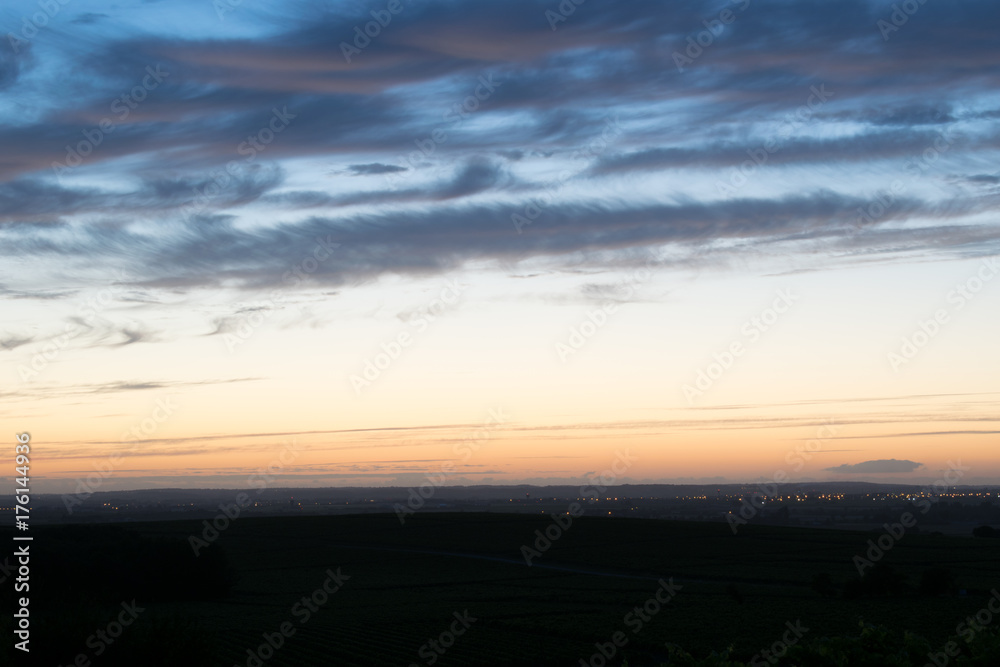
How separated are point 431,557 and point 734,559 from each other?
37.4 meters

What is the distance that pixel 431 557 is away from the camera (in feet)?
354

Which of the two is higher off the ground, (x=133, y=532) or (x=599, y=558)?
(x=133, y=532)

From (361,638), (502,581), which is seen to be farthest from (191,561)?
(361,638)

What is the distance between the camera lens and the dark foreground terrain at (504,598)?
Result: 24938mm

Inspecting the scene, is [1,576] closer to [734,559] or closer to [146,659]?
[146,659]

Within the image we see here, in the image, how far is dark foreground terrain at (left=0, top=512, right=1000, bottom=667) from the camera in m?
24.9

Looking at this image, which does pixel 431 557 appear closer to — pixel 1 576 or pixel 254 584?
pixel 254 584

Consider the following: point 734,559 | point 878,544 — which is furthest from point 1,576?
point 878,544

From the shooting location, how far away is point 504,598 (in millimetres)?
68812

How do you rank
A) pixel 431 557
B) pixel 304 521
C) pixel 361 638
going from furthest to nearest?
pixel 304 521 → pixel 431 557 → pixel 361 638

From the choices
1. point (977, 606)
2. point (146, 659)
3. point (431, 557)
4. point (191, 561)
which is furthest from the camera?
point (431, 557)

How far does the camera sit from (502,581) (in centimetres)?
8356

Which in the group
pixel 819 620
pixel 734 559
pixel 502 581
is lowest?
pixel 734 559

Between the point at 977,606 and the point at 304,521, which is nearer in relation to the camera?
the point at 977,606
